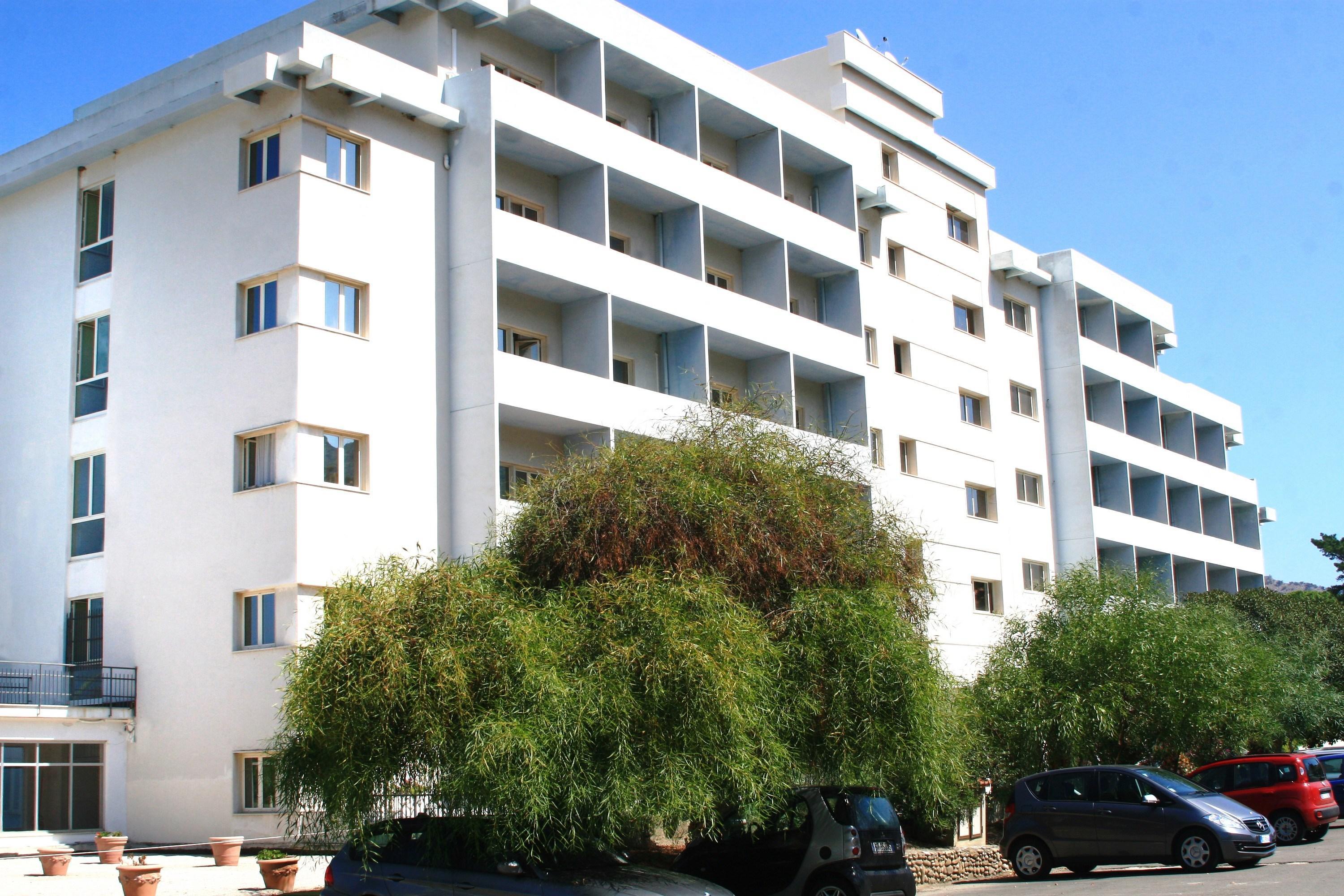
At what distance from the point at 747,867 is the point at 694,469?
5.66m

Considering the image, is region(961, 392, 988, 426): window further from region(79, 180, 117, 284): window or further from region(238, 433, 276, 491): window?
region(79, 180, 117, 284): window

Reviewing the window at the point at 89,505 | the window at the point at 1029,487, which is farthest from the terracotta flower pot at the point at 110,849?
the window at the point at 1029,487

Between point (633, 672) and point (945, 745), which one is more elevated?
point (633, 672)

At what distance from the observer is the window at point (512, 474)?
28.7 meters

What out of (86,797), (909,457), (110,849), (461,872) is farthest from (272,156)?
(909,457)

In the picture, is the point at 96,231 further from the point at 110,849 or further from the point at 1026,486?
the point at 1026,486

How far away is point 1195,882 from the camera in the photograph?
19.2 metres

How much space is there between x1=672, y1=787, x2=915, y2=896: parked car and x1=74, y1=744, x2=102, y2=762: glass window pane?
47.9 feet

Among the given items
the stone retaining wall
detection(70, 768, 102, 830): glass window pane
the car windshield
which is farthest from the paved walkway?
the car windshield

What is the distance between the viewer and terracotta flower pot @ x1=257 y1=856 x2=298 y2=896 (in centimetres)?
1916

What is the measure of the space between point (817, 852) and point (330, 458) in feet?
43.9

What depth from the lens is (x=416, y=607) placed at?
605 inches

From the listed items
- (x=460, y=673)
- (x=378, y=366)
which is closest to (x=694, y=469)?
(x=460, y=673)

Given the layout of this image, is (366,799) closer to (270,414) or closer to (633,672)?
(633,672)
